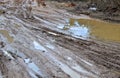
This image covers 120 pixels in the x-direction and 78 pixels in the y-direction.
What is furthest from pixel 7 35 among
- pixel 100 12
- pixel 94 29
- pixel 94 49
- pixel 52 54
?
pixel 100 12

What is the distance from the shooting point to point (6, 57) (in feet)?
25.5

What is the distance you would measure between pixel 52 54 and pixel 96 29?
13.1ft

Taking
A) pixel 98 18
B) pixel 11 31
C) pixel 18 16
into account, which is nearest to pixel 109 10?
pixel 98 18

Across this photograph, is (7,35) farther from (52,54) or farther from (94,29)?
(94,29)

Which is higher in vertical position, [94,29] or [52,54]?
[52,54]

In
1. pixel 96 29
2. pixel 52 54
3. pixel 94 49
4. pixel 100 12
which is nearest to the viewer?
pixel 52 54

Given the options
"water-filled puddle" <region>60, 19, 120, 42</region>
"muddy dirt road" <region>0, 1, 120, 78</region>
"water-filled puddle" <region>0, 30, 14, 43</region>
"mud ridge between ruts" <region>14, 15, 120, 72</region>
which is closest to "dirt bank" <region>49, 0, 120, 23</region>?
"water-filled puddle" <region>60, 19, 120, 42</region>

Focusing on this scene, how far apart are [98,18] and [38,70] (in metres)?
8.16

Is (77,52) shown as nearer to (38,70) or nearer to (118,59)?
(118,59)

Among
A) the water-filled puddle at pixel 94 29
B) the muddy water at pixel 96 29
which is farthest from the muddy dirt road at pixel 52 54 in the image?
the muddy water at pixel 96 29

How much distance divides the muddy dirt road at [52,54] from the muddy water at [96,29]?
0.64m

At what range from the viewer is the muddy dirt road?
6512 mm

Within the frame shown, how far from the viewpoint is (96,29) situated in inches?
452

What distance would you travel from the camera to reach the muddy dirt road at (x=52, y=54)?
256 inches
